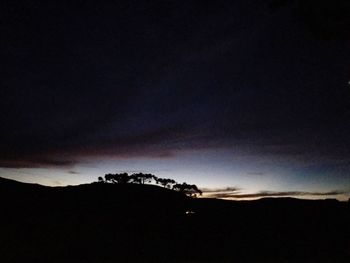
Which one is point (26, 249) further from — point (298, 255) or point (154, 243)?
point (298, 255)

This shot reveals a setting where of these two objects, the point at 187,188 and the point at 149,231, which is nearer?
the point at 149,231

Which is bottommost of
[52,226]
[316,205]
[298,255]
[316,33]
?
[298,255]

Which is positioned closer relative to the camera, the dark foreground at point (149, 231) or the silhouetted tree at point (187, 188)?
the dark foreground at point (149, 231)

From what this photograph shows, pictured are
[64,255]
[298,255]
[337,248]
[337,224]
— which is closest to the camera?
[64,255]

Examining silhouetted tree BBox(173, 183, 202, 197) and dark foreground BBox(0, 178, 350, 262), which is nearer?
dark foreground BBox(0, 178, 350, 262)

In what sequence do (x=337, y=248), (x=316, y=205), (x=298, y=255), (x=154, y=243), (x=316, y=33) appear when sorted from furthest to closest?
(x=316, y=205)
(x=154, y=243)
(x=337, y=248)
(x=298, y=255)
(x=316, y=33)

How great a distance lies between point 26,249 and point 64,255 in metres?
2.18

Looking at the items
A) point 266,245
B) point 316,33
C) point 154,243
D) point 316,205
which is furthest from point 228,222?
point 316,33

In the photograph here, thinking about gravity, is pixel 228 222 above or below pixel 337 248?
above

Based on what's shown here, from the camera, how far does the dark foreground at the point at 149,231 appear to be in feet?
56.5

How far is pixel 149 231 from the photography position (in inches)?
930

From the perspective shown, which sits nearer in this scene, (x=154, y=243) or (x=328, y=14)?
(x=328, y=14)

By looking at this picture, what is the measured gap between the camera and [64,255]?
16.5 metres

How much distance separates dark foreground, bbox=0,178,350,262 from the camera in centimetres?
1723
